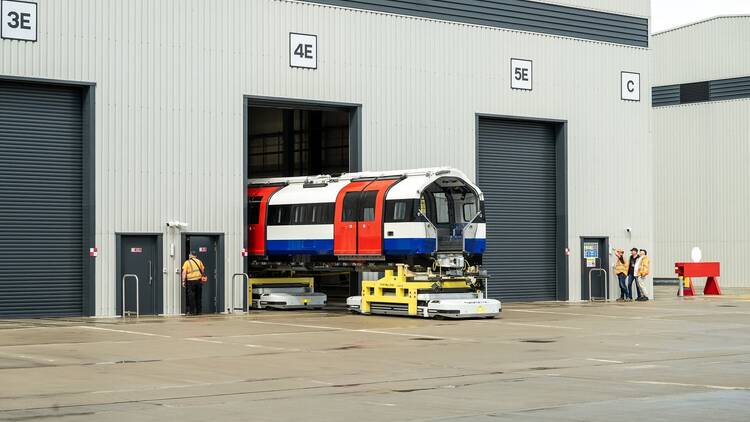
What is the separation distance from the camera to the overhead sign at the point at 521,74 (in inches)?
1535

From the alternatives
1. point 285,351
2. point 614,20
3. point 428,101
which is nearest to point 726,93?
point 614,20

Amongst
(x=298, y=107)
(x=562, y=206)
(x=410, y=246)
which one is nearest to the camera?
(x=410, y=246)

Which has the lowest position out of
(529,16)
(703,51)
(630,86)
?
(630,86)

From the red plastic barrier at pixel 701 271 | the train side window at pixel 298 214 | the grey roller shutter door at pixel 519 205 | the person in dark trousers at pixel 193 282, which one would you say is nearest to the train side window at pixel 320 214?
the train side window at pixel 298 214

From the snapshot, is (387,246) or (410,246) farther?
(387,246)

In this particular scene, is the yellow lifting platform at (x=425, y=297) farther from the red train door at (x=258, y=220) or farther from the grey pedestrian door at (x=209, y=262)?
the red train door at (x=258, y=220)

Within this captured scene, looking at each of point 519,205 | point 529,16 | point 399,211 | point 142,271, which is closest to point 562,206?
point 519,205

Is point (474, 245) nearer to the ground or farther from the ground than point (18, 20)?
nearer to the ground

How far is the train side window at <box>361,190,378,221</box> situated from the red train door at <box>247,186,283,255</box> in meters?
4.45

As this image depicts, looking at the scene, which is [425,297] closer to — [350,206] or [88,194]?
[350,206]

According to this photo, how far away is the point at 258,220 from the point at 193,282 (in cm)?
472

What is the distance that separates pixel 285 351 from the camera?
2081 cm

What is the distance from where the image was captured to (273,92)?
111ft

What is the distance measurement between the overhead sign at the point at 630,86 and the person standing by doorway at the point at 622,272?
5783mm
